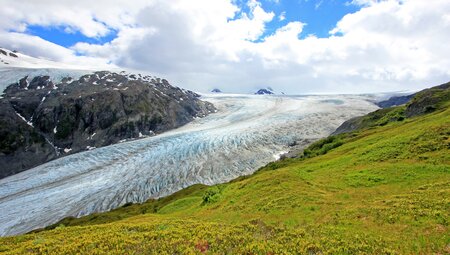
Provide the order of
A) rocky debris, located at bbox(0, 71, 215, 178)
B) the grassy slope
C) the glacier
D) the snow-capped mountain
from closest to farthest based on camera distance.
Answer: the grassy slope
the glacier
the snow-capped mountain
rocky debris, located at bbox(0, 71, 215, 178)

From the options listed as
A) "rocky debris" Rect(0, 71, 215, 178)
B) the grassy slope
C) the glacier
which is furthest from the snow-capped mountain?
the grassy slope

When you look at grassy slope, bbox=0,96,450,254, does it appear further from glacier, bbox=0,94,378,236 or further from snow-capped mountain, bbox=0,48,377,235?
snow-capped mountain, bbox=0,48,377,235

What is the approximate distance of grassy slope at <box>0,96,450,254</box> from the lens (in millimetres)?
14953

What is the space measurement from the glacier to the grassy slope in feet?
176

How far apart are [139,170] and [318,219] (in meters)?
84.6

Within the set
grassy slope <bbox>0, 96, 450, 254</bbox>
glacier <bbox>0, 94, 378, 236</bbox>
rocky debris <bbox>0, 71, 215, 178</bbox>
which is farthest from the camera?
rocky debris <bbox>0, 71, 215, 178</bbox>

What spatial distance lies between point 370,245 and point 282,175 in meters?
19.5

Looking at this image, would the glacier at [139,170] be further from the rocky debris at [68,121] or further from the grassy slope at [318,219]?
the grassy slope at [318,219]

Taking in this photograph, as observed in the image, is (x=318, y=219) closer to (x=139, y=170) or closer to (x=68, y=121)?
(x=139, y=170)

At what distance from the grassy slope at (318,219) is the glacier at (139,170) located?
5359 cm

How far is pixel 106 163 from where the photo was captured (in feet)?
368

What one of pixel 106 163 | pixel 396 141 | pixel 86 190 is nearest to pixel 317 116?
pixel 106 163

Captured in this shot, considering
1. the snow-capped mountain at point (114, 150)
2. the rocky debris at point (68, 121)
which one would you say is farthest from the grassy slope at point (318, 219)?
the rocky debris at point (68, 121)

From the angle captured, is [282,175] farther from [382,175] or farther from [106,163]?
[106,163]
